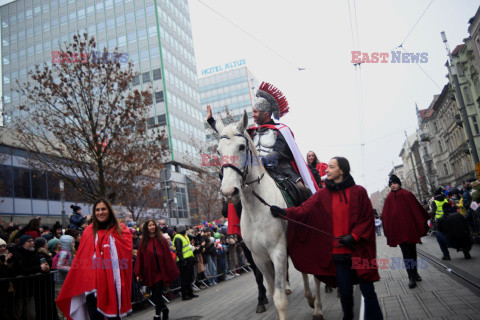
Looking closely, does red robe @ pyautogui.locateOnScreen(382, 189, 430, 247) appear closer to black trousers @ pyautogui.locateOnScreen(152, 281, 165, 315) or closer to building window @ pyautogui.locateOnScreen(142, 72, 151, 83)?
black trousers @ pyautogui.locateOnScreen(152, 281, 165, 315)

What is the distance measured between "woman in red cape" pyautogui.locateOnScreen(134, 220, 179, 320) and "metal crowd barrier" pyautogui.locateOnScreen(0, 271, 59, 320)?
2065 millimetres

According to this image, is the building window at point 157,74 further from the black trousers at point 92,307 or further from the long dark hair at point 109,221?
the black trousers at point 92,307

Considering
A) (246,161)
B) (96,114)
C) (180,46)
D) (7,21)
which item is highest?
(7,21)

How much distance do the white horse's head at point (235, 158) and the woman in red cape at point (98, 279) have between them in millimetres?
1677

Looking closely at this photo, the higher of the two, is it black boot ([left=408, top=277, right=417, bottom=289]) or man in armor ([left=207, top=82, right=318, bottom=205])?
man in armor ([left=207, top=82, right=318, bottom=205])

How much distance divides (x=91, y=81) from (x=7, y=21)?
59055 millimetres

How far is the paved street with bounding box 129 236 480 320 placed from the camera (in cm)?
522

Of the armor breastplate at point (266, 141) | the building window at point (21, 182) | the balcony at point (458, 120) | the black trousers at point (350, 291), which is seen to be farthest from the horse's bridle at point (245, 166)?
the balcony at point (458, 120)

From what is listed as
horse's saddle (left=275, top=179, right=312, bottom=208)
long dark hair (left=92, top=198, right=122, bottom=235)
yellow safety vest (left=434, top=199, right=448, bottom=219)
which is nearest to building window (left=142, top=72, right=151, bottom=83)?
yellow safety vest (left=434, top=199, right=448, bottom=219)

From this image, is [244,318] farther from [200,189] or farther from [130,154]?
[200,189]

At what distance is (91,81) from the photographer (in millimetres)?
16797

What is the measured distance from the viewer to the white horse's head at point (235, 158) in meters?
4.53

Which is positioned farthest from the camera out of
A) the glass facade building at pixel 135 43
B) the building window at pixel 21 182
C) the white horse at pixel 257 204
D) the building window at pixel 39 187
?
the glass facade building at pixel 135 43

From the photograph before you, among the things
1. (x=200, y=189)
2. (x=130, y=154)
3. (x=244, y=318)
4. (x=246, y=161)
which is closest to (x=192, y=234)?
(x=130, y=154)
